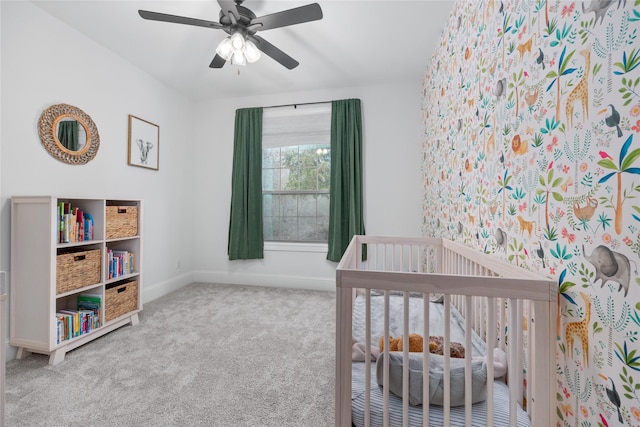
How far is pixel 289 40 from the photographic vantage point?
7.47 ft

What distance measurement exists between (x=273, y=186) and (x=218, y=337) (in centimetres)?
193

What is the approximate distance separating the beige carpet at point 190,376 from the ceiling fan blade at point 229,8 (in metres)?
2.14

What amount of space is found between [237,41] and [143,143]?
173 cm

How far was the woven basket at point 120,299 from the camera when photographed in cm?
210

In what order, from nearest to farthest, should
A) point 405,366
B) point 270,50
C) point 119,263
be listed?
point 405,366, point 270,50, point 119,263

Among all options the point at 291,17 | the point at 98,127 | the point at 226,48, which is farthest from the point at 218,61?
the point at 98,127

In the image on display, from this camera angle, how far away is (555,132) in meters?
0.85

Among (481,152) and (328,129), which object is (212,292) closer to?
(328,129)

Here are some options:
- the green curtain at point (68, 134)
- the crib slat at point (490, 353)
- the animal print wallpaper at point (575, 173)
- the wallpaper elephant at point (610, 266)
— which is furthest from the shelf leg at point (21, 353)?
the wallpaper elephant at point (610, 266)

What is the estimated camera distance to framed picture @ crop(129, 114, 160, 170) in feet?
8.89

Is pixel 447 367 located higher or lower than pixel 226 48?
lower

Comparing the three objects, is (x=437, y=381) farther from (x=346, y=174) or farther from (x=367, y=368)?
(x=346, y=174)

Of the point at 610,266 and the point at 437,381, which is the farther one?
the point at 437,381

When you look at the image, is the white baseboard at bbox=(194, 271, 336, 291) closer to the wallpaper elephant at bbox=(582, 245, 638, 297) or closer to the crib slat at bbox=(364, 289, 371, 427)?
the crib slat at bbox=(364, 289, 371, 427)
